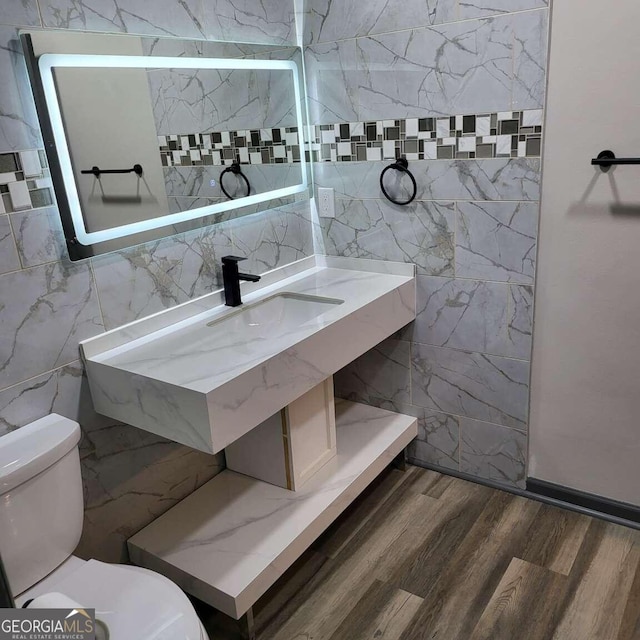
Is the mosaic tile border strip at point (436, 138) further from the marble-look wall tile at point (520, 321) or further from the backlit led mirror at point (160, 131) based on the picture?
the marble-look wall tile at point (520, 321)

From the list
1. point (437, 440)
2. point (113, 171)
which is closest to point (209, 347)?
point (113, 171)

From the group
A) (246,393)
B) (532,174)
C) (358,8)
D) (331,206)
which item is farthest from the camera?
(331,206)

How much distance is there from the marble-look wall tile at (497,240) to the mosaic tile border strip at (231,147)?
743 millimetres

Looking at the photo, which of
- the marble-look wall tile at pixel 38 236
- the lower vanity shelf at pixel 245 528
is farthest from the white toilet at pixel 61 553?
the marble-look wall tile at pixel 38 236

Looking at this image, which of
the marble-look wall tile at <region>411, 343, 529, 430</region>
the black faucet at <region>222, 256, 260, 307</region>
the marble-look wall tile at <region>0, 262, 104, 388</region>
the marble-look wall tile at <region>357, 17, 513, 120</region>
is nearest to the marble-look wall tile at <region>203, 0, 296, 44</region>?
the marble-look wall tile at <region>357, 17, 513, 120</region>

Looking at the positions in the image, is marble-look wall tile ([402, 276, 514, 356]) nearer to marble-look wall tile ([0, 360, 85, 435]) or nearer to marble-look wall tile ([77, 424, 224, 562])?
marble-look wall tile ([77, 424, 224, 562])

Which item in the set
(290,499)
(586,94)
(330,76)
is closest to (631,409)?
(586,94)

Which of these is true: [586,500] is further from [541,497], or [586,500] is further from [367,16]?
[367,16]

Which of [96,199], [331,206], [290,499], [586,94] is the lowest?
[290,499]

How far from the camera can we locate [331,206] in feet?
8.63

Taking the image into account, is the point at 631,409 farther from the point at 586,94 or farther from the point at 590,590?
the point at 586,94

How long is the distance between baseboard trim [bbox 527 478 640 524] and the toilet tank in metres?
1.71

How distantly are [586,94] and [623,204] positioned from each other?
37 centimetres

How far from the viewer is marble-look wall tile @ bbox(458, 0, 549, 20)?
6.48 ft
